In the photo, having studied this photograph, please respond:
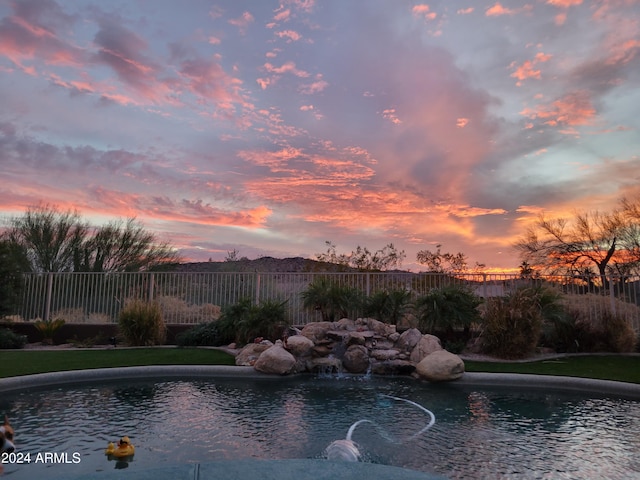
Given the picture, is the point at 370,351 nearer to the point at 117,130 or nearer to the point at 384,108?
the point at 384,108

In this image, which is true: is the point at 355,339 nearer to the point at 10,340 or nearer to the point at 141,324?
the point at 141,324

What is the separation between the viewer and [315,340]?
8891 millimetres

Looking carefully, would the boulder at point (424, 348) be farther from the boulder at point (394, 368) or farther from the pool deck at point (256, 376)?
the pool deck at point (256, 376)

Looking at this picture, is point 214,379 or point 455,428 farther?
point 214,379

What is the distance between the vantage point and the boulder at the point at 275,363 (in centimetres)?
753

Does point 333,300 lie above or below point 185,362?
above

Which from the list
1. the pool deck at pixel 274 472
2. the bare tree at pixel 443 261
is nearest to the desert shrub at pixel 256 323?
the pool deck at pixel 274 472

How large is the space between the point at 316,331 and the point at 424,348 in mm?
2232

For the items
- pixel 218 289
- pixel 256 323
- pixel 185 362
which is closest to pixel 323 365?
pixel 256 323

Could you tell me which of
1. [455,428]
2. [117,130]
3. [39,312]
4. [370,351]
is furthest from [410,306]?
[39,312]

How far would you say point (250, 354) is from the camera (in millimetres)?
8359

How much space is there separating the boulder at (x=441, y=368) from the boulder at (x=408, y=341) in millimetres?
1248

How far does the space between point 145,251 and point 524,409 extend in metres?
17.4

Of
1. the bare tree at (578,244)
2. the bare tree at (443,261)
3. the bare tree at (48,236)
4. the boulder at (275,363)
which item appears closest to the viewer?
the boulder at (275,363)
